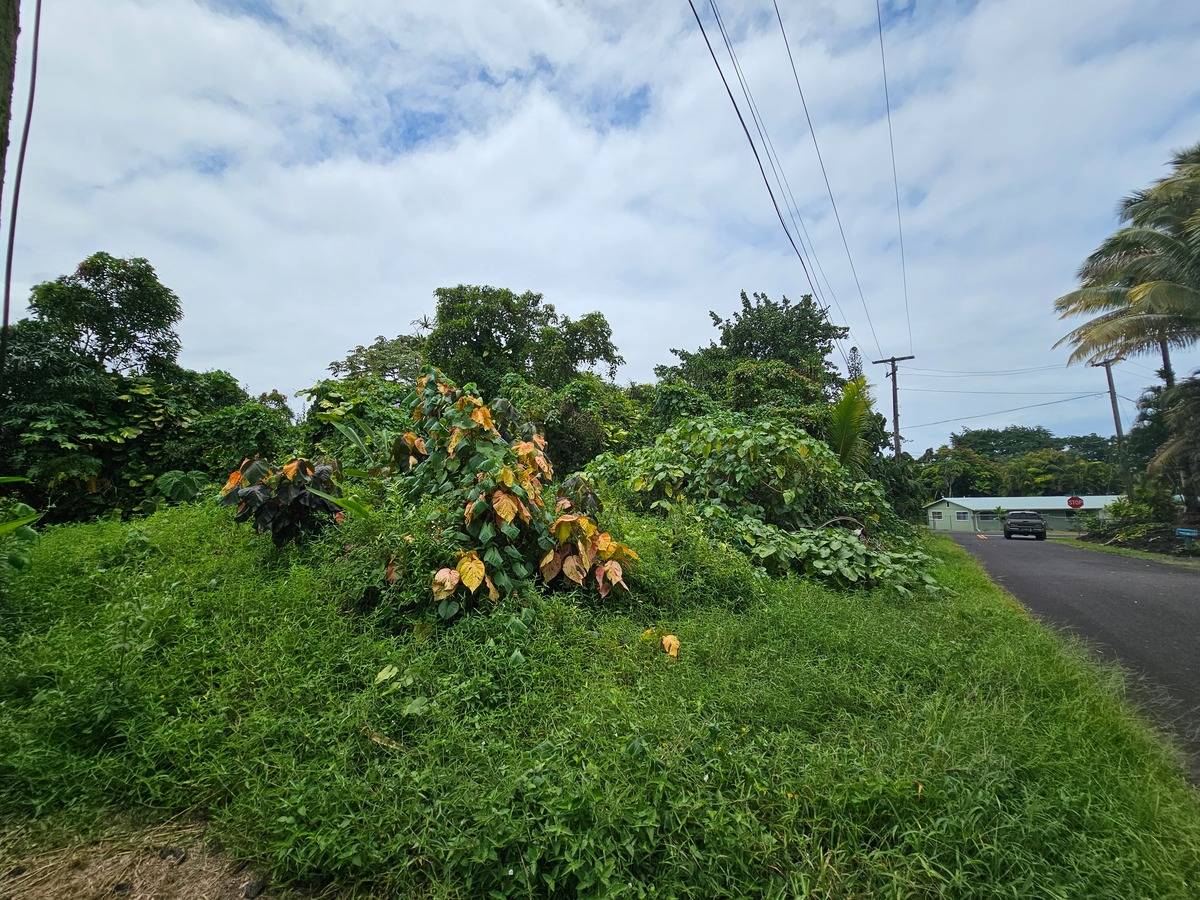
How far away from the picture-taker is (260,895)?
62.6 inches

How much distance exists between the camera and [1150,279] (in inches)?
523

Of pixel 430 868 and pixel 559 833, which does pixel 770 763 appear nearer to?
pixel 559 833

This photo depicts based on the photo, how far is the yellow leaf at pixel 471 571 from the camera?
2.80 meters

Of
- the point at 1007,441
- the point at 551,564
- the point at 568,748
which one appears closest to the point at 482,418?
the point at 551,564

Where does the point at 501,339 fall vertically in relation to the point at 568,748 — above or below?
above

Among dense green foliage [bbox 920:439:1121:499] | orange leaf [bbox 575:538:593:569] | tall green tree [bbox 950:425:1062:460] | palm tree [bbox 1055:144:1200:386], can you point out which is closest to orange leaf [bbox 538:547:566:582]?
orange leaf [bbox 575:538:593:569]

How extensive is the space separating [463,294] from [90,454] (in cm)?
1059

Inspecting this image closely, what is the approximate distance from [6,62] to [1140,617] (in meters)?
8.04

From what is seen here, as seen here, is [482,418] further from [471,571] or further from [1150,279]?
[1150,279]

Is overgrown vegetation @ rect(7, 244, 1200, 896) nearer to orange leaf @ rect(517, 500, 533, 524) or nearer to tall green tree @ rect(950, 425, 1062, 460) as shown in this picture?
orange leaf @ rect(517, 500, 533, 524)

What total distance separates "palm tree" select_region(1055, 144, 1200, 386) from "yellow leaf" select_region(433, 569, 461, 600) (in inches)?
632

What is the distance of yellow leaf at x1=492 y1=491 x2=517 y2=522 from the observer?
119 inches

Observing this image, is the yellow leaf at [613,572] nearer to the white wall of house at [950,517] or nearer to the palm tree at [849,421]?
the palm tree at [849,421]

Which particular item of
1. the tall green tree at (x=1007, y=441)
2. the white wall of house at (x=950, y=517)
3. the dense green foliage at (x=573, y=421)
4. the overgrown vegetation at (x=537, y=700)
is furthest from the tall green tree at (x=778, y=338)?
the tall green tree at (x=1007, y=441)
